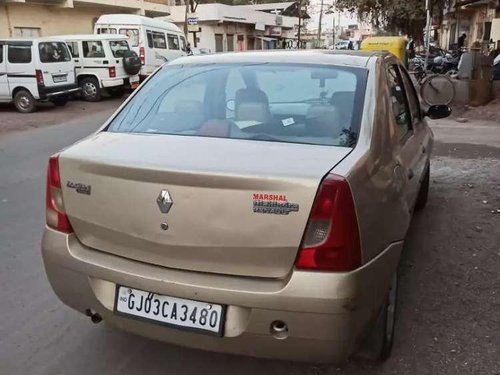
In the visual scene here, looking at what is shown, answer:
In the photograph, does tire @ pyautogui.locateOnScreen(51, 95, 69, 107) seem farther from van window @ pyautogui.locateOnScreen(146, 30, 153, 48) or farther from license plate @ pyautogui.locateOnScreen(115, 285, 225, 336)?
license plate @ pyautogui.locateOnScreen(115, 285, 225, 336)

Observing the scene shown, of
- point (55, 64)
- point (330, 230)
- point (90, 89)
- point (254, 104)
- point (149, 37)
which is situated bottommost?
point (90, 89)

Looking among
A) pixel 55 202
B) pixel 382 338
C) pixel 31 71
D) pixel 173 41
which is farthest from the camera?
pixel 173 41

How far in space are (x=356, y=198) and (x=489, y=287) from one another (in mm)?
1976

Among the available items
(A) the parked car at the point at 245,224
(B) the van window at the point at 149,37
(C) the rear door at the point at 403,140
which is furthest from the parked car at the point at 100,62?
(A) the parked car at the point at 245,224

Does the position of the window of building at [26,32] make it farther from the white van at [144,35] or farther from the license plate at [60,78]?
the license plate at [60,78]

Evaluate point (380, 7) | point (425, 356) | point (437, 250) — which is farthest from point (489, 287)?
point (380, 7)

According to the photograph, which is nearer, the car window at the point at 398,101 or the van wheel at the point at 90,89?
the car window at the point at 398,101

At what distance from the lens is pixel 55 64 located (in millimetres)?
14203

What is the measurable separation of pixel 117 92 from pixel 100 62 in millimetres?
1972

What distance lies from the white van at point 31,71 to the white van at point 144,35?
11.8ft

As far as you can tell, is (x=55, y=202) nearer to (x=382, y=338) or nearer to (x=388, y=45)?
(x=382, y=338)

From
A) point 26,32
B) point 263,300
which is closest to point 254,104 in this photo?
point 263,300

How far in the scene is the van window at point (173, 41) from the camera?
1967 centimetres

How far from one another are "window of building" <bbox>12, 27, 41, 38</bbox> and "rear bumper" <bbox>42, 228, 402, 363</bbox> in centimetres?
2143
